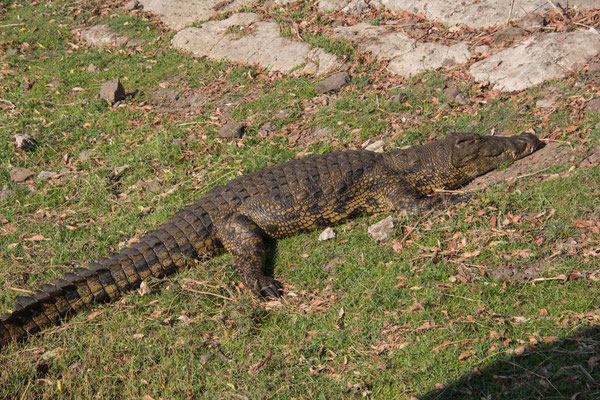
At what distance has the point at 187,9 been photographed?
1227 centimetres

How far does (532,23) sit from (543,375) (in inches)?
250

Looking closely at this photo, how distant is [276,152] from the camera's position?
25.6 ft

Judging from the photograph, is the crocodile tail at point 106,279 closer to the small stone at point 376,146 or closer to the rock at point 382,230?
the rock at point 382,230

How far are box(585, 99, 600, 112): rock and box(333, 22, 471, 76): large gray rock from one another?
226cm

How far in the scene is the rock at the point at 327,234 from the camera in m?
6.13

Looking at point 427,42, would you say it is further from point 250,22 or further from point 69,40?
point 69,40

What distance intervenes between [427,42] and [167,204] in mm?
5147

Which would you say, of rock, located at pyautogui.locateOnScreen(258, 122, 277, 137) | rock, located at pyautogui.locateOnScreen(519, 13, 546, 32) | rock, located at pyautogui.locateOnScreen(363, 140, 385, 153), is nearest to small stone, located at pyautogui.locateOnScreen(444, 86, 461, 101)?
rock, located at pyautogui.locateOnScreen(363, 140, 385, 153)

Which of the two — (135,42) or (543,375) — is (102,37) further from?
(543,375)

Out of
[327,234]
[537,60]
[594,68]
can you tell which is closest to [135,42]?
[327,234]

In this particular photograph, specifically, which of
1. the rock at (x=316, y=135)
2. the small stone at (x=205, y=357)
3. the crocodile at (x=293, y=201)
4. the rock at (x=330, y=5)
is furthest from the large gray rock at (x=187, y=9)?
the small stone at (x=205, y=357)

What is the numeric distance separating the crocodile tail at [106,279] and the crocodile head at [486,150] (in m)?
3.21

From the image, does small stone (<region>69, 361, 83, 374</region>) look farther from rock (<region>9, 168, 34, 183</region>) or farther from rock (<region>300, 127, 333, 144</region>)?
rock (<region>300, 127, 333, 144</region>)

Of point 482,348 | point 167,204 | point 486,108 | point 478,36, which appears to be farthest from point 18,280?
point 478,36
